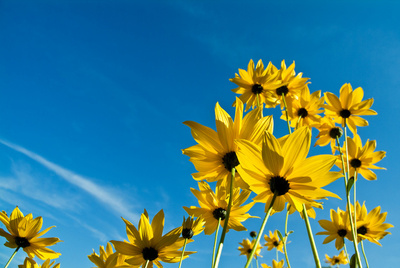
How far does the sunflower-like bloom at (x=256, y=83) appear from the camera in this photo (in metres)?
2.46

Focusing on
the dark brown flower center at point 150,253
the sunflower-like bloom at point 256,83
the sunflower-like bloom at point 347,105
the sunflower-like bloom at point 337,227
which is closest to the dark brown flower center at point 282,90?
the sunflower-like bloom at point 256,83

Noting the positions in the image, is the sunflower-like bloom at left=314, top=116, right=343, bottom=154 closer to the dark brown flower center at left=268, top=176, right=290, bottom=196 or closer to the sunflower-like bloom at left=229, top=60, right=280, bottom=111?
the sunflower-like bloom at left=229, top=60, right=280, bottom=111

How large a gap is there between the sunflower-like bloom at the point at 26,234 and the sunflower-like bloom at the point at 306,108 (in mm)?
2384

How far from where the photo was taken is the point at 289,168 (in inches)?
39.2

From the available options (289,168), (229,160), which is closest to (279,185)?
(289,168)

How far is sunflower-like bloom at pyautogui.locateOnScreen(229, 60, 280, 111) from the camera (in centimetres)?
246

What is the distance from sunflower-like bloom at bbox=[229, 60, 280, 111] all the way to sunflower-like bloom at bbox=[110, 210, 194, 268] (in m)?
1.53

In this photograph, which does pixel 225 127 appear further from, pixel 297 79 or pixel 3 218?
pixel 3 218

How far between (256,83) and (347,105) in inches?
34.7

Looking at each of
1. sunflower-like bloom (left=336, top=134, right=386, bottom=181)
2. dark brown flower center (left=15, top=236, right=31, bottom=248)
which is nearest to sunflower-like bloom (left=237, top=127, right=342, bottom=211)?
sunflower-like bloom (left=336, top=134, right=386, bottom=181)

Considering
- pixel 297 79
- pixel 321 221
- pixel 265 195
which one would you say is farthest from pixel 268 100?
pixel 265 195

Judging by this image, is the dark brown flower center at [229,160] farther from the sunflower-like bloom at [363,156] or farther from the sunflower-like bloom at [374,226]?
the sunflower-like bloom at [363,156]

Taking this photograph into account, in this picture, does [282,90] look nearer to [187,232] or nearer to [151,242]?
[187,232]

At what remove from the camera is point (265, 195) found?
3.39 feet
